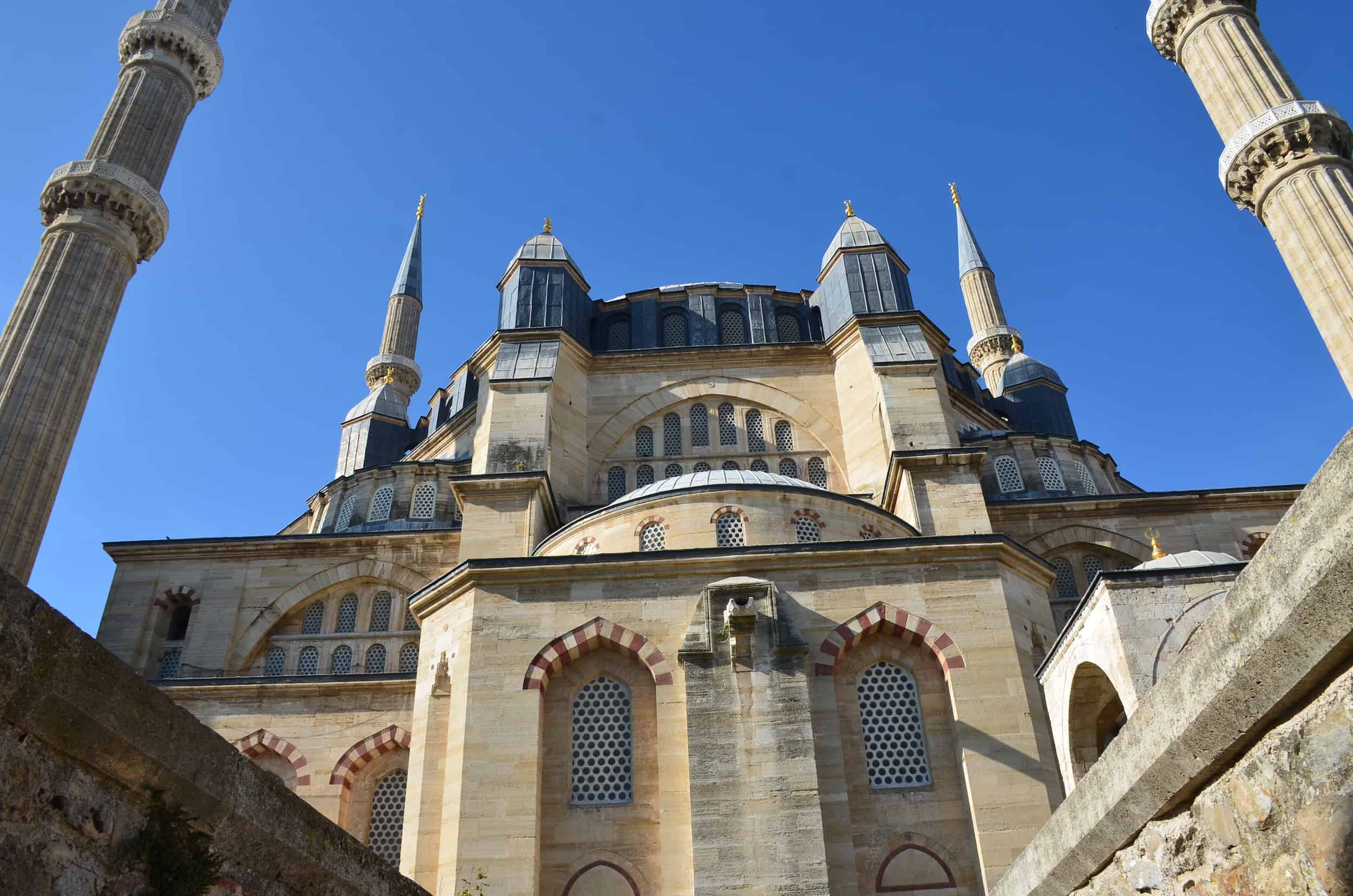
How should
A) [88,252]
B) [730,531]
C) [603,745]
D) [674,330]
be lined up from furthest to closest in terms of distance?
1. [674,330]
2. [88,252]
3. [730,531]
4. [603,745]

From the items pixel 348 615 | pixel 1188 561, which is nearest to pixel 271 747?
pixel 348 615

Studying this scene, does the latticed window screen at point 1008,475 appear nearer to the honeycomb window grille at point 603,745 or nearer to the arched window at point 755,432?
the arched window at point 755,432

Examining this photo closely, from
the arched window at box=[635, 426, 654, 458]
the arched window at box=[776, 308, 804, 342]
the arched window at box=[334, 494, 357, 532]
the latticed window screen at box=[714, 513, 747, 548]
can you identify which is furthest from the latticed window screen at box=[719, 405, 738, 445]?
the arched window at box=[334, 494, 357, 532]

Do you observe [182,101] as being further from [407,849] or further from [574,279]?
[407,849]

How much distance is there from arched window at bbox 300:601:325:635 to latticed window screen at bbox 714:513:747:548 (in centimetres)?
908

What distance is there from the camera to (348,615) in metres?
19.6

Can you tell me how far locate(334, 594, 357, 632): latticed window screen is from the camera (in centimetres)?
1941

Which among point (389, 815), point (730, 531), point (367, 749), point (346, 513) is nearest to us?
point (730, 531)

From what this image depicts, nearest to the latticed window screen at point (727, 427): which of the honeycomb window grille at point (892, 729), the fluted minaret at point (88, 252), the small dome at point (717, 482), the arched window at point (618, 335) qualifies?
the arched window at point (618, 335)

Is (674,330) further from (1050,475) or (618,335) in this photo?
(1050,475)

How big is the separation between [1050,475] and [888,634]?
11527 mm

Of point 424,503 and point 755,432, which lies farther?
point 424,503

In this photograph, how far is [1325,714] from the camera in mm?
2859

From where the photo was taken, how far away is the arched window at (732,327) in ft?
70.4
